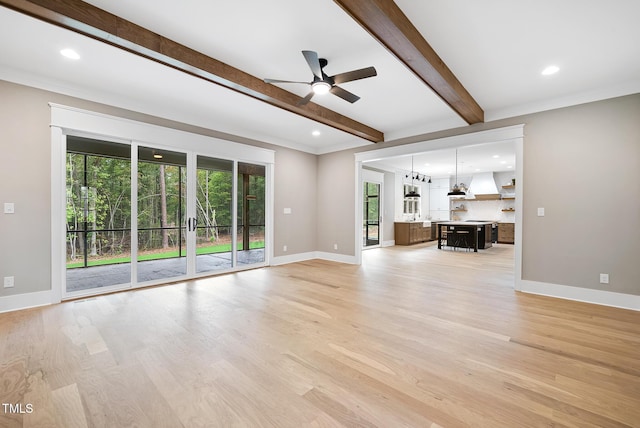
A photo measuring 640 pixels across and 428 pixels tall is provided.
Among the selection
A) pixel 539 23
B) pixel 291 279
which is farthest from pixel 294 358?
pixel 539 23

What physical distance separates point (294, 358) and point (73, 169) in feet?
14.6

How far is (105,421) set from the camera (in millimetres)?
1571

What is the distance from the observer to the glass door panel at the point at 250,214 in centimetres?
576

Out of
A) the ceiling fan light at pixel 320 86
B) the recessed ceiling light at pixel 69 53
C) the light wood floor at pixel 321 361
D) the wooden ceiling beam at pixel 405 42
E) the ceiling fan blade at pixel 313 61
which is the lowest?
the light wood floor at pixel 321 361

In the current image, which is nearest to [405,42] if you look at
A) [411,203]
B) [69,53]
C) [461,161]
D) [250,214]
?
[69,53]

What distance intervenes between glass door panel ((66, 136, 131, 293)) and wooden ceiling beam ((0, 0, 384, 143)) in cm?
237

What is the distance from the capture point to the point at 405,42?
243 centimetres

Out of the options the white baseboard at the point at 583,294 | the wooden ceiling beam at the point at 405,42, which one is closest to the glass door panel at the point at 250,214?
the wooden ceiling beam at the point at 405,42

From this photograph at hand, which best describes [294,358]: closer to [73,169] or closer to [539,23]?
[539,23]

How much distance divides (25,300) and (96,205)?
169cm

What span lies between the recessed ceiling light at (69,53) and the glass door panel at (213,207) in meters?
2.22

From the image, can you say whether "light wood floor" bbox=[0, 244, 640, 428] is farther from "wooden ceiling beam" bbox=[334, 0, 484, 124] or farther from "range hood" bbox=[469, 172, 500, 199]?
"range hood" bbox=[469, 172, 500, 199]

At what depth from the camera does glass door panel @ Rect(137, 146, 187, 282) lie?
4.48 meters

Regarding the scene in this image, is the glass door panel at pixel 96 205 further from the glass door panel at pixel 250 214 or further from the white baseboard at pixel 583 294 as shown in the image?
the white baseboard at pixel 583 294
